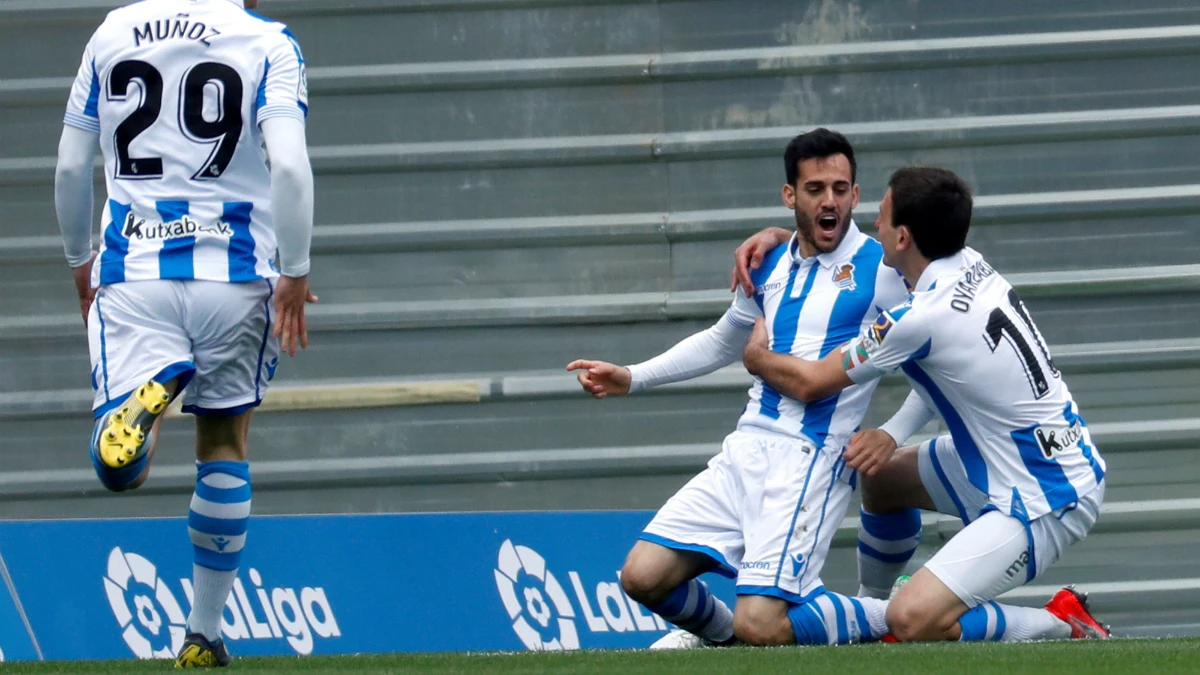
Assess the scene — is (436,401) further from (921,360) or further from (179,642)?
(921,360)

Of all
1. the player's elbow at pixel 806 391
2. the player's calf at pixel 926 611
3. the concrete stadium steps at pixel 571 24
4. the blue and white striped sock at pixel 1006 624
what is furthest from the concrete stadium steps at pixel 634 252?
the player's calf at pixel 926 611

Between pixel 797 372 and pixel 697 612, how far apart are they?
2.67 ft

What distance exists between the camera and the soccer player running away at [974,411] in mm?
4398

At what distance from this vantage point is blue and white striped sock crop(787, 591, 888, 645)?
460 cm

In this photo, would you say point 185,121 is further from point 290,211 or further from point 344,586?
point 344,586

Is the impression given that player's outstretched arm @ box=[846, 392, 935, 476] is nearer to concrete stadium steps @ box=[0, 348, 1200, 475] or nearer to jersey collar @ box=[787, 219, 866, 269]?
jersey collar @ box=[787, 219, 866, 269]

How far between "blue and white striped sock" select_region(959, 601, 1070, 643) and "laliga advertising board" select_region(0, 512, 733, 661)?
4.83ft

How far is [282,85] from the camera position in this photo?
3.97 meters

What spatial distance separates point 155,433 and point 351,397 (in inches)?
94.3

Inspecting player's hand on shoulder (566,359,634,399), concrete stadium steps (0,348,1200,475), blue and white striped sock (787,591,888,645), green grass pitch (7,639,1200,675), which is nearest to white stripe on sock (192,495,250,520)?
green grass pitch (7,639,1200,675)

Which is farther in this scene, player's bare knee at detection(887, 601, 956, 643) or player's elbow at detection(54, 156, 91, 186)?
player's bare knee at detection(887, 601, 956, 643)

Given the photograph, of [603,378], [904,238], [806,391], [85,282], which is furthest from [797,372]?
[85,282]

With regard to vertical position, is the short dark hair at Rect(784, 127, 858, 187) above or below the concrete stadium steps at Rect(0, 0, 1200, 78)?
below

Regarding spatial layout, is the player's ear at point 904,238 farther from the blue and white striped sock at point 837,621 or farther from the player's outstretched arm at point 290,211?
the player's outstretched arm at point 290,211
